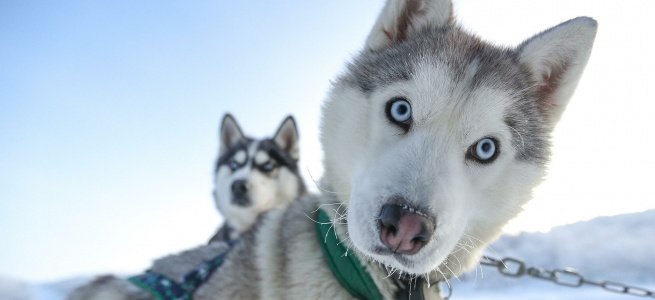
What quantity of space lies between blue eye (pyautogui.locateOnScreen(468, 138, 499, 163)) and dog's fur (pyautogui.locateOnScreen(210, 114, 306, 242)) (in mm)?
3522

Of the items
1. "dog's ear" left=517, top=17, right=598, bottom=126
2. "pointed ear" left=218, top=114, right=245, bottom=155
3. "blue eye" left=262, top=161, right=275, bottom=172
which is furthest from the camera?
"pointed ear" left=218, top=114, right=245, bottom=155

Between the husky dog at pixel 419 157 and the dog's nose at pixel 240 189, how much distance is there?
340 centimetres

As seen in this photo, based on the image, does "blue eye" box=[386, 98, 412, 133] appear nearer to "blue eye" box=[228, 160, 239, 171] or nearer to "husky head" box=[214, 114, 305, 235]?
"husky head" box=[214, 114, 305, 235]

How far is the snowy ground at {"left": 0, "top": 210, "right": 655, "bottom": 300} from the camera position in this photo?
4.30 metres

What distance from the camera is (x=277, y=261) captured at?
60.7 inches

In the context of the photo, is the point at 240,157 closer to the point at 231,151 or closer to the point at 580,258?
the point at 231,151

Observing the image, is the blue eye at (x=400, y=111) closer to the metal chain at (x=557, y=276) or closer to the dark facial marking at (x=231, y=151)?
the metal chain at (x=557, y=276)

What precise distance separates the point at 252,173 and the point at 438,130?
426 cm

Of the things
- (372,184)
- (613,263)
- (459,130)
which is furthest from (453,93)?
(613,263)

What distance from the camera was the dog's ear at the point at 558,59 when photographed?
66.8 inches

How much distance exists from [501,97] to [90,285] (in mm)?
2047

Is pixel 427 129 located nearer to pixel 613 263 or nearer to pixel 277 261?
pixel 277 261

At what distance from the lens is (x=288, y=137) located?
5.98m

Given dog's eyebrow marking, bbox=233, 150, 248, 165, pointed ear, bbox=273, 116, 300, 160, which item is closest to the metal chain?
pointed ear, bbox=273, 116, 300, 160
